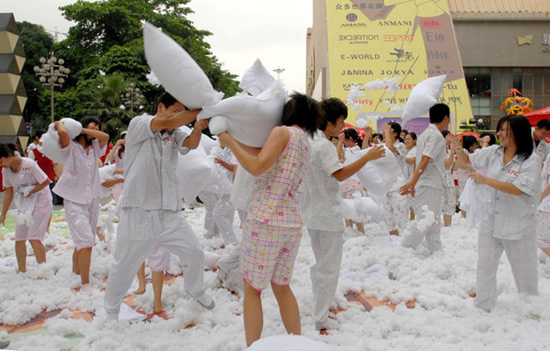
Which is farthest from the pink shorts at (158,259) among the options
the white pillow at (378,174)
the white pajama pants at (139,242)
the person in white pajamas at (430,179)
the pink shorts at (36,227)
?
the person in white pajamas at (430,179)

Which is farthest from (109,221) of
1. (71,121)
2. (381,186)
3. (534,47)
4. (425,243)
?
(534,47)

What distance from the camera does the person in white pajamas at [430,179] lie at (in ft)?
15.2

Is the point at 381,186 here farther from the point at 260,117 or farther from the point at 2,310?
the point at 2,310

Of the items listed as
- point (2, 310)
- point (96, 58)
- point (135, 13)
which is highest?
point (135, 13)

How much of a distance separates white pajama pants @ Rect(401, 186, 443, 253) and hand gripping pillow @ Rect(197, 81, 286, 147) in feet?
9.25

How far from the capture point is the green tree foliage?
21359 millimetres

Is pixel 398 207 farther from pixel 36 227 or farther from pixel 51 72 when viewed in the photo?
pixel 51 72

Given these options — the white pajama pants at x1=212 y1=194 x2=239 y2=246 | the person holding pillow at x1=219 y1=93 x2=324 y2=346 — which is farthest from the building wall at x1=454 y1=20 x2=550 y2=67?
the person holding pillow at x1=219 y1=93 x2=324 y2=346

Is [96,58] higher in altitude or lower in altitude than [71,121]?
higher

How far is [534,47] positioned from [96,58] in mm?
24116

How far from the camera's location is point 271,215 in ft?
7.61

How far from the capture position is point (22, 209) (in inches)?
175

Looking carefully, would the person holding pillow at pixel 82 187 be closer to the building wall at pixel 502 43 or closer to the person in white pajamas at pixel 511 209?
the person in white pajamas at pixel 511 209

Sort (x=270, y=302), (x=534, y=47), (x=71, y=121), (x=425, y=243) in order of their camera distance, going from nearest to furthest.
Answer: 1. (x=270, y=302)
2. (x=71, y=121)
3. (x=425, y=243)
4. (x=534, y=47)
